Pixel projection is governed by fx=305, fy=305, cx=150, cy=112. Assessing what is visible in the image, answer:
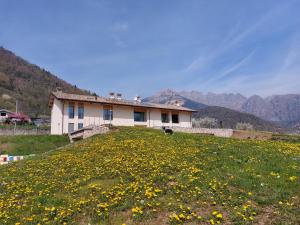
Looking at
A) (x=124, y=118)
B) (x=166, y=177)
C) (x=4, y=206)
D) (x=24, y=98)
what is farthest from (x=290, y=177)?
(x=24, y=98)

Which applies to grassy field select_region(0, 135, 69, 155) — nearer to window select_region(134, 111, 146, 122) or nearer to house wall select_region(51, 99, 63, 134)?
house wall select_region(51, 99, 63, 134)

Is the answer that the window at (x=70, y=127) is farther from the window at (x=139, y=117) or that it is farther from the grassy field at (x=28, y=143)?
the window at (x=139, y=117)

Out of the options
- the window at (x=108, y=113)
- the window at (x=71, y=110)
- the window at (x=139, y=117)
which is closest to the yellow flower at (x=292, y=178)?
the window at (x=71, y=110)

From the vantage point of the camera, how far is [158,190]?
12.5 meters

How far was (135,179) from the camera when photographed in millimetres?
14969

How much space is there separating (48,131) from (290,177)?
54996 millimetres

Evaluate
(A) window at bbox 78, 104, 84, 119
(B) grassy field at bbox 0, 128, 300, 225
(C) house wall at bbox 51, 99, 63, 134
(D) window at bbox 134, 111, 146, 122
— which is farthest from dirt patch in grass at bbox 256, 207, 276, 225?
(D) window at bbox 134, 111, 146, 122

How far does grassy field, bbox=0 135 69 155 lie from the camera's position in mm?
44753

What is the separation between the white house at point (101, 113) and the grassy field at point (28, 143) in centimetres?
458

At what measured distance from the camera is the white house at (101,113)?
181 feet

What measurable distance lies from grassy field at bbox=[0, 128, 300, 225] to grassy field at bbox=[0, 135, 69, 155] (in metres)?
26.3

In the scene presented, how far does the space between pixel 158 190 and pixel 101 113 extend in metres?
47.8

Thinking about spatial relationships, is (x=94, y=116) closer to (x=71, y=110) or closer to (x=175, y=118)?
(x=71, y=110)

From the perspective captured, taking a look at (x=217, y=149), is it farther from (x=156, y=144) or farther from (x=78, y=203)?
(x=78, y=203)
